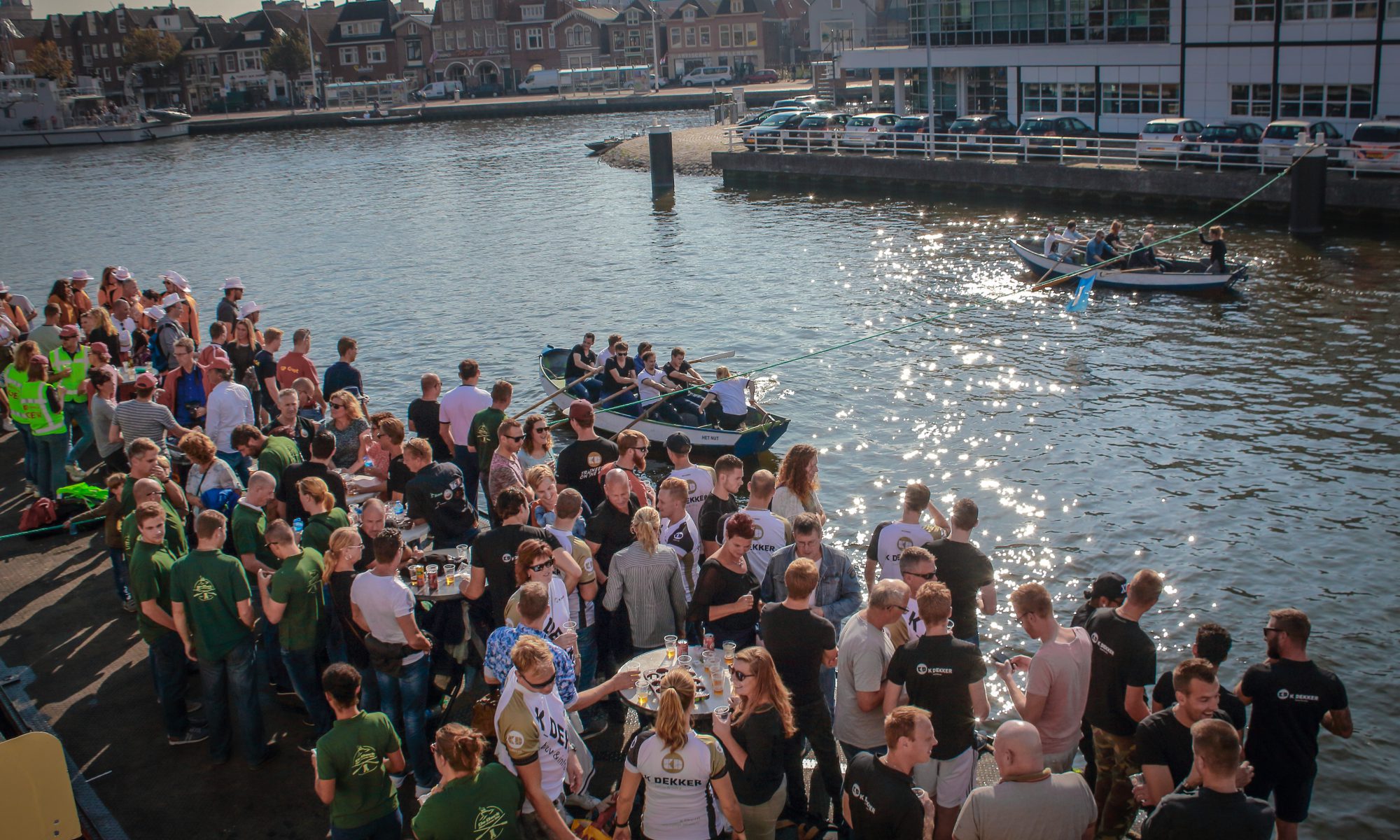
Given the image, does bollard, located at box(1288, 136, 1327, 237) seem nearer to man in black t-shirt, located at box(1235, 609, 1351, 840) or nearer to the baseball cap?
the baseball cap

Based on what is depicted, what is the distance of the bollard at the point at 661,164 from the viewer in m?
47.4

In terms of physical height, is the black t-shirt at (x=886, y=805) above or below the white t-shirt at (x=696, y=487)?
below

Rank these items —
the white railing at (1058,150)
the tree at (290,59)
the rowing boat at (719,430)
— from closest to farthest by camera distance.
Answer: the rowing boat at (719,430) < the white railing at (1058,150) < the tree at (290,59)

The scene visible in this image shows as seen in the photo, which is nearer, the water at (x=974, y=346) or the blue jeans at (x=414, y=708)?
the blue jeans at (x=414, y=708)

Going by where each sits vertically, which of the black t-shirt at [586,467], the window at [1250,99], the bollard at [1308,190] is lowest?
the black t-shirt at [586,467]

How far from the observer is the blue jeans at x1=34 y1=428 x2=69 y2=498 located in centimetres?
1258

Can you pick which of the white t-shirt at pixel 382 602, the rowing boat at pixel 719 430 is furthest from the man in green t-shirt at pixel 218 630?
the rowing boat at pixel 719 430

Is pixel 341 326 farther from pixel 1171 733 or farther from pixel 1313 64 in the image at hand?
pixel 1313 64

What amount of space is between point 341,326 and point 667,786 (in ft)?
82.4

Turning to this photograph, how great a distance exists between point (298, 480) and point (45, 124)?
101122mm

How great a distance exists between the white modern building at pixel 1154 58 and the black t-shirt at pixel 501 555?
125 ft

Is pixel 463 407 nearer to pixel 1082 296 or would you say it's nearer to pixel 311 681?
pixel 311 681

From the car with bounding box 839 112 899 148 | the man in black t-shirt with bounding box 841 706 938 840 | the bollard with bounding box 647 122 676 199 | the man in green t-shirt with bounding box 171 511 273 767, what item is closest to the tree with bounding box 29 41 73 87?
the bollard with bounding box 647 122 676 199

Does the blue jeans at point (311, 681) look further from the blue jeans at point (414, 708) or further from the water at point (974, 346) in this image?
the water at point (974, 346)
